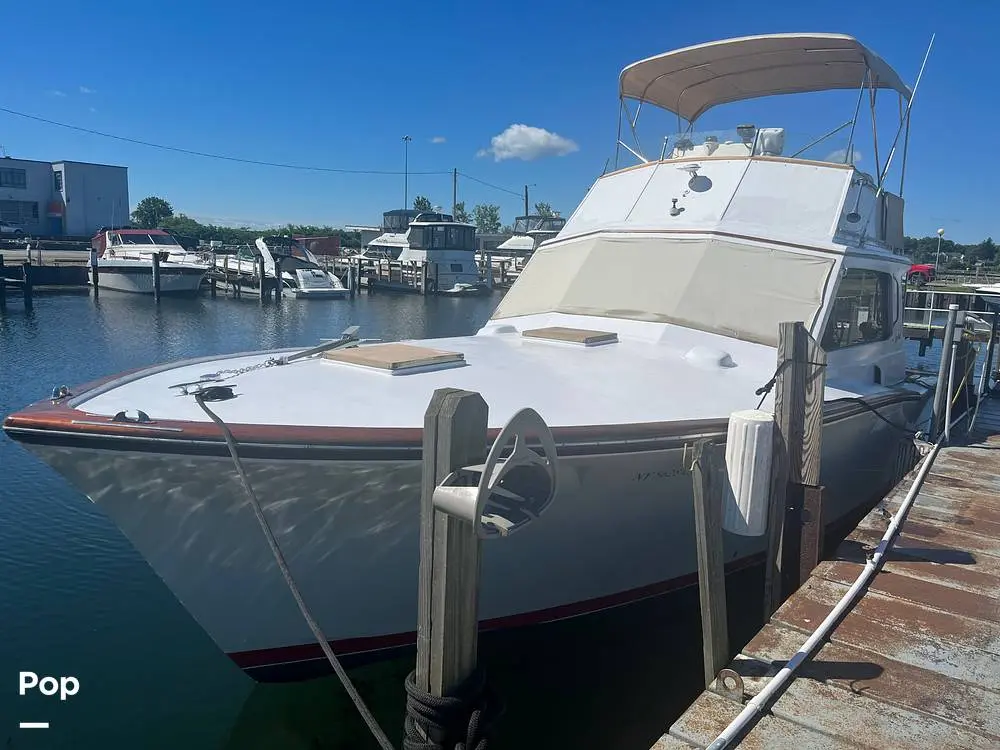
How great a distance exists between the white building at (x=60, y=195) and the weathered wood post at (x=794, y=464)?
224ft

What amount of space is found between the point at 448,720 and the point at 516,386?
2.19m

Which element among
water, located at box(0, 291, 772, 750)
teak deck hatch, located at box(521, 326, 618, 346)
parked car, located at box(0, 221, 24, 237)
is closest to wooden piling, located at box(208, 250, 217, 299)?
parked car, located at box(0, 221, 24, 237)

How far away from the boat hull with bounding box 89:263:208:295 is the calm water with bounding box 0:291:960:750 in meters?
28.6

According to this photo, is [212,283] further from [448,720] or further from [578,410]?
[448,720]

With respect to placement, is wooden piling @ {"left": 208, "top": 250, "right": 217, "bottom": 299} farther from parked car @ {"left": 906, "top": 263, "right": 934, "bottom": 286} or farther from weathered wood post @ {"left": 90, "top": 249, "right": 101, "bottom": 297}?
parked car @ {"left": 906, "top": 263, "right": 934, "bottom": 286}

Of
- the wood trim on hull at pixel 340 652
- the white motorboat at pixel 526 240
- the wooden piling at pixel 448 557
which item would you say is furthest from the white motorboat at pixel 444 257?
the wooden piling at pixel 448 557

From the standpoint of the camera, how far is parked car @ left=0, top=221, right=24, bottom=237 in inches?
2159

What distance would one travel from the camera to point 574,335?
6348 mm

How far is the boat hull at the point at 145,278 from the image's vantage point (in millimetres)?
34188

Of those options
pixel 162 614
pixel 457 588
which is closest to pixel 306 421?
pixel 457 588

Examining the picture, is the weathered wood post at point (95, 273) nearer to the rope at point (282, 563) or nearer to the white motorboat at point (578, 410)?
the white motorboat at point (578, 410)

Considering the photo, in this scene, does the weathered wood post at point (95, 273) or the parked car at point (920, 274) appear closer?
the parked car at point (920, 274)

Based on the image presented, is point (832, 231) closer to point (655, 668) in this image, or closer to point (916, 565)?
point (916, 565)

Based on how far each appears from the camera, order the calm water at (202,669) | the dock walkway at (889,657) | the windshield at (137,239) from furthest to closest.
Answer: the windshield at (137,239) → the calm water at (202,669) → the dock walkway at (889,657)
